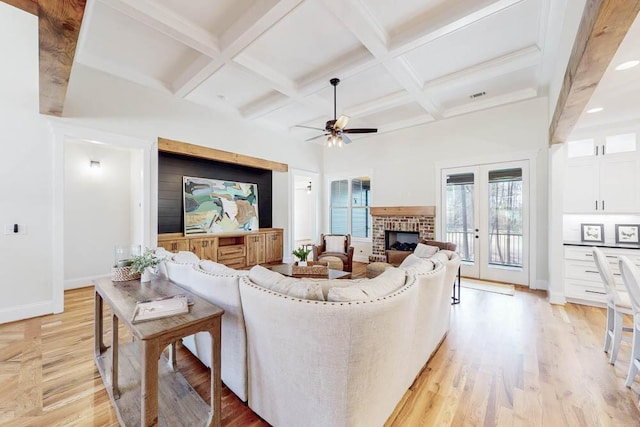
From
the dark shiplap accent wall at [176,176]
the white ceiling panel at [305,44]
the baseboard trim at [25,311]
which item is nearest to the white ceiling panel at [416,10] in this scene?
the white ceiling panel at [305,44]

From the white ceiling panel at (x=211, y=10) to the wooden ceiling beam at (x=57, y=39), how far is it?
112 cm

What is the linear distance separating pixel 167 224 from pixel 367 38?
168 inches

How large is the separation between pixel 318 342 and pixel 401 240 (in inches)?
200

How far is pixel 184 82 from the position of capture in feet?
13.2

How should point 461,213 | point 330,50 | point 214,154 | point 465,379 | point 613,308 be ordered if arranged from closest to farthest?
point 465,379 → point 613,308 → point 330,50 → point 214,154 → point 461,213

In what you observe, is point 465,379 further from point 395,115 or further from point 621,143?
point 395,115

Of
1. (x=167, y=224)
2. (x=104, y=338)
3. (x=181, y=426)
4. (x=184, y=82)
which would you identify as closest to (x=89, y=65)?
(x=184, y=82)

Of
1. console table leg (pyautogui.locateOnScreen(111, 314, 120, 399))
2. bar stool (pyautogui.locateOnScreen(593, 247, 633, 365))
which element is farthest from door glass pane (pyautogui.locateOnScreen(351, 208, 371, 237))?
console table leg (pyautogui.locateOnScreen(111, 314, 120, 399))

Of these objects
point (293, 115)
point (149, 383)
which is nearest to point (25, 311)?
point (149, 383)

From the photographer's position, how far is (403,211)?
230 inches

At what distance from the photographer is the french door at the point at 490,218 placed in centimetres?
459

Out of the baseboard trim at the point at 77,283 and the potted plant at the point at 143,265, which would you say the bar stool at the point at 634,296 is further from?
the baseboard trim at the point at 77,283

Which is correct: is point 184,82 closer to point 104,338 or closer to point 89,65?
point 89,65

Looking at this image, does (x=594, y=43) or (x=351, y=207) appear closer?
(x=594, y=43)
